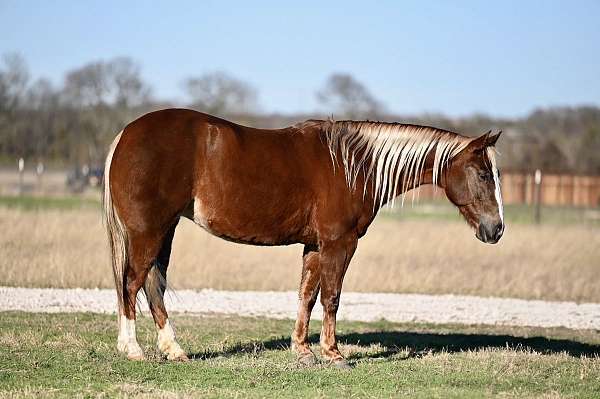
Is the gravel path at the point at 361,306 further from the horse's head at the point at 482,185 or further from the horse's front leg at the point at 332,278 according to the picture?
the horse's head at the point at 482,185

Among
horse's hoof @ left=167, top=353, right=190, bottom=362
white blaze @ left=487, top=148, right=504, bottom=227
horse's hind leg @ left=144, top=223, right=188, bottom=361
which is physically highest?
white blaze @ left=487, top=148, right=504, bottom=227

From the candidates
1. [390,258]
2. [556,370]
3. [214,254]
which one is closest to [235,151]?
[556,370]

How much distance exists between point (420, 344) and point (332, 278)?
6.86 ft

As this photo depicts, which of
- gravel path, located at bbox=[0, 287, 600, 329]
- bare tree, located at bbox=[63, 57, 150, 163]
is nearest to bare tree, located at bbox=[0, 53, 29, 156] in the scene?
bare tree, located at bbox=[63, 57, 150, 163]

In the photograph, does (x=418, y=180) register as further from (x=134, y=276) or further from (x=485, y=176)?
(x=134, y=276)

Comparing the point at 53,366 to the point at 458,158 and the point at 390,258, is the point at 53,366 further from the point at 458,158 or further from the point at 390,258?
the point at 390,258

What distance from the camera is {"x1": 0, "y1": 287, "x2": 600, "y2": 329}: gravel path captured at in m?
10.8

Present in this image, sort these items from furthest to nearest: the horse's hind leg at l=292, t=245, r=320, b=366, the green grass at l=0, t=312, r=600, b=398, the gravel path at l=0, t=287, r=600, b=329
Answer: the gravel path at l=0, t=287, r=600, b=329, the horse's hind leg at l=292, t=245, r=320, b=366, the green grass at l=0, t=312, r=600, b=398

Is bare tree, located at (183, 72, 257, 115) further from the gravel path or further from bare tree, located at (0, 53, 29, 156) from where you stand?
the gravel path

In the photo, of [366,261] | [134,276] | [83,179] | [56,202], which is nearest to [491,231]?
[134,276]

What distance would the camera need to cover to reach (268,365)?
277 inches

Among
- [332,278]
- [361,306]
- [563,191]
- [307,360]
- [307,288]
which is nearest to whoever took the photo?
[307,360]

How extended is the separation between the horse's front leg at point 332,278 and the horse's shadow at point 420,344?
1.68 ft

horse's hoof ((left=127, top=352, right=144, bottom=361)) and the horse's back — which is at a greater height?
the horse's back
